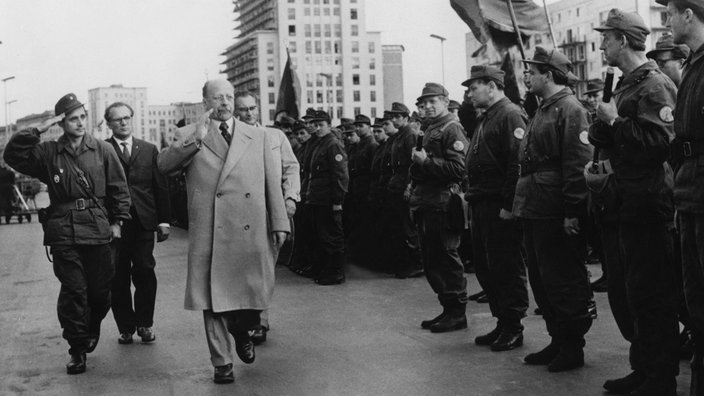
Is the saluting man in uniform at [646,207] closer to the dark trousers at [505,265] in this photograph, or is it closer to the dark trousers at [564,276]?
the dark trousers at [564,276]

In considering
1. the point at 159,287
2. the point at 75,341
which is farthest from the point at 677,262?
the point at 159,287

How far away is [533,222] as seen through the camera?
22.9 ft

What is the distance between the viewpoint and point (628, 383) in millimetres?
6086

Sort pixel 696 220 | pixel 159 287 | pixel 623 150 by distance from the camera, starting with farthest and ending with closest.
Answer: pixel 159 287 < pixel 623 150 < pixel 696 220

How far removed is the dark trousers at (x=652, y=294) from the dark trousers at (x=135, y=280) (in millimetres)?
4752

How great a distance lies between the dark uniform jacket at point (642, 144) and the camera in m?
5.74

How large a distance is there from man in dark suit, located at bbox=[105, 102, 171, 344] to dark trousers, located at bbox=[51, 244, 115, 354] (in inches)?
33.1

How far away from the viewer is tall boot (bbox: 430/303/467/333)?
28.4 feet

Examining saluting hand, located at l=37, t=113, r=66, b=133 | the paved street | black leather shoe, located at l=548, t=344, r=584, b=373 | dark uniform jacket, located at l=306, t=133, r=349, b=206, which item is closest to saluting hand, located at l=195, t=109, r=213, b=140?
saluting hand, located at l=37, t=113, r=66, b=133

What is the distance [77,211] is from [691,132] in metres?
4.98

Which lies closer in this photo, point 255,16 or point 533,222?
point 533,222

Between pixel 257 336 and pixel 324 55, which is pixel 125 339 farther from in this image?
pixel 324 55

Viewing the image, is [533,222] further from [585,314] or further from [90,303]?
[90,303]

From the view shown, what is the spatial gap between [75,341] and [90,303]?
0.49 m
